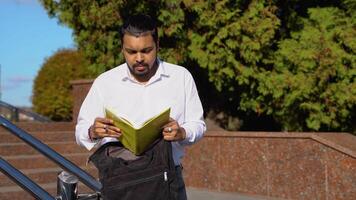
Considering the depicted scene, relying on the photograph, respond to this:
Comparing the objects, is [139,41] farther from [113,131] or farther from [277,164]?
[277,164]

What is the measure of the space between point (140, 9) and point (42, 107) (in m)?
9.93

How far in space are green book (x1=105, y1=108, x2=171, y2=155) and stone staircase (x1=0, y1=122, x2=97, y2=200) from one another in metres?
4.41

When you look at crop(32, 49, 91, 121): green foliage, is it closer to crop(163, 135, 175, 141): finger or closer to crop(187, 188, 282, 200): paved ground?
crop(187, 188, 282, 200): paved ground

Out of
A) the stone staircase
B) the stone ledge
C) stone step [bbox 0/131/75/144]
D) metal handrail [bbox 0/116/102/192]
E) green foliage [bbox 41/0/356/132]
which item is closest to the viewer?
metal handrail [bbox 0/116/102/192]

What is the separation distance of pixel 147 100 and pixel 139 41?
0.26m

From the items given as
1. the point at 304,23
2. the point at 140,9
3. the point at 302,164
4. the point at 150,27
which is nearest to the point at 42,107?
the point at 140,9

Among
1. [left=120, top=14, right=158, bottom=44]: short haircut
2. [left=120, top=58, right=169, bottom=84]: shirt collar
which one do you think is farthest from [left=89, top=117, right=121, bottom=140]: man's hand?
A: [left=120, top=14, right=158, bottom=44]: short haircut

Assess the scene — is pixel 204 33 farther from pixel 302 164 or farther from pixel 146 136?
pixel 146 136

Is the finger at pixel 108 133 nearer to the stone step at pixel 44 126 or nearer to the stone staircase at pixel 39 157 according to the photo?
the stone staircase at pixel 39 157

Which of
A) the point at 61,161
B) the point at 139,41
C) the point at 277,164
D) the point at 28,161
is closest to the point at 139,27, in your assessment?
the point at 139,41

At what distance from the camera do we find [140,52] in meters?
2.64

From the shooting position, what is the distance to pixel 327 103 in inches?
340

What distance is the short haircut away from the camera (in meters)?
2.66

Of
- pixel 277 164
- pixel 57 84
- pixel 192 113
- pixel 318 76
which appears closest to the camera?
pixel 192 113
